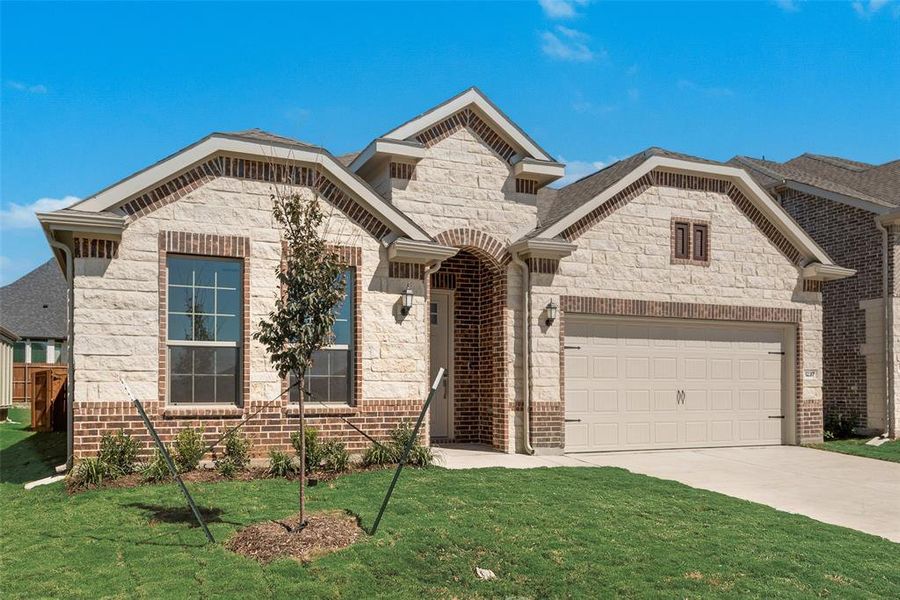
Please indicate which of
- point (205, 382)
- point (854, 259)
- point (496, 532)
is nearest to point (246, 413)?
point (205, 382)

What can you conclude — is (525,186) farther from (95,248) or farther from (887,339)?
(887,339)

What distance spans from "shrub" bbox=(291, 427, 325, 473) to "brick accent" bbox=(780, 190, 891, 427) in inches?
497

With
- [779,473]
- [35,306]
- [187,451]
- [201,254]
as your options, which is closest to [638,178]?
[779,473]

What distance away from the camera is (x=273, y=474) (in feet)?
34.8

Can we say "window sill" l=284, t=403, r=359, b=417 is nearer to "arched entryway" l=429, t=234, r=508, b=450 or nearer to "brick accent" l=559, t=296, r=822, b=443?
"arched entryway" l=429, t=234, r=508, b=450

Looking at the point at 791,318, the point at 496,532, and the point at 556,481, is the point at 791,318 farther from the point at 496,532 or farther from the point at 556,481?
the point at 496,532

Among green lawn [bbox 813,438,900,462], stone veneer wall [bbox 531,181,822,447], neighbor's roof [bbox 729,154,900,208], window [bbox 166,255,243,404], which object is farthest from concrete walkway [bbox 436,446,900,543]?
neighbor's roof [bbox 729,154,900,208]

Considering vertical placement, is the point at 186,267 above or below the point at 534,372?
above

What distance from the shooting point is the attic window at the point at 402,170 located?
13.4 metres

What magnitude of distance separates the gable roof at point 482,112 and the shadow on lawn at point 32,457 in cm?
747

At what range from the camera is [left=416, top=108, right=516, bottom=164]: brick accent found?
13766 mm

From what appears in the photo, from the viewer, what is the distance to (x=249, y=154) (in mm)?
11422

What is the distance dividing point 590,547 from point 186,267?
6.78 m

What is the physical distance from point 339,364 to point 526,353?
3.53m
